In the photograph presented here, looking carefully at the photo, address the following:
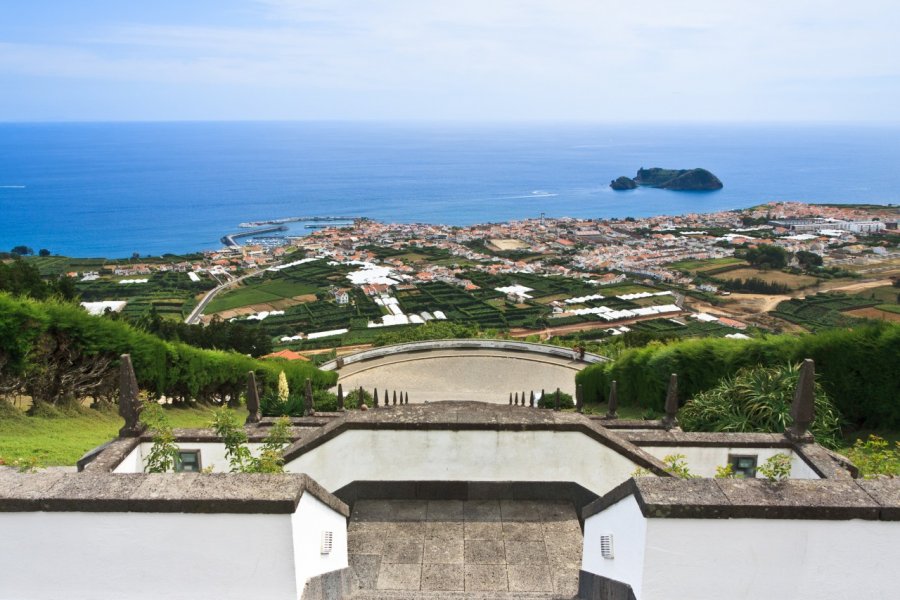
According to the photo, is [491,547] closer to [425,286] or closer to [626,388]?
[626,388]

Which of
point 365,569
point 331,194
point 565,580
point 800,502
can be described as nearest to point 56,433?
point 365,569

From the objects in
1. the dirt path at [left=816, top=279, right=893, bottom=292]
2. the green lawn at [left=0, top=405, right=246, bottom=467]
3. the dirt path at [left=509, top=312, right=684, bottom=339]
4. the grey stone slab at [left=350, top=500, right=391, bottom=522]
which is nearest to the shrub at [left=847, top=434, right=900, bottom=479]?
the grey stone slab at [left=350, top=500, right=391, bottom=522]

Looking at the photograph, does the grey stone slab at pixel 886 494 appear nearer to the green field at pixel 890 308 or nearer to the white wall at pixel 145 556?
the white wall at pixel 145 556

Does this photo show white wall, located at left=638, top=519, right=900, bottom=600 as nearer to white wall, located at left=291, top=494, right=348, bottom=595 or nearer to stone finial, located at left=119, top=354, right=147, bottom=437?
white wall, located at left=291, top=494, right=348, bottom=595

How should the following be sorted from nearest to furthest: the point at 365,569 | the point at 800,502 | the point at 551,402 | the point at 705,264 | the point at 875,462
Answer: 1. the point at 800,502
2. the point at 875,462
3. the point at 365,569
4. the point at 551,402
5. the point at 705,264

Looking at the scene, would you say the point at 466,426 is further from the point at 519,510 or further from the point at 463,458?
the point at 519,510

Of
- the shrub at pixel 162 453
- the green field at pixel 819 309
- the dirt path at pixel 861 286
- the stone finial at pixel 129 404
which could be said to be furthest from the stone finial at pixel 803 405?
the dirt path at pixel 861 286
